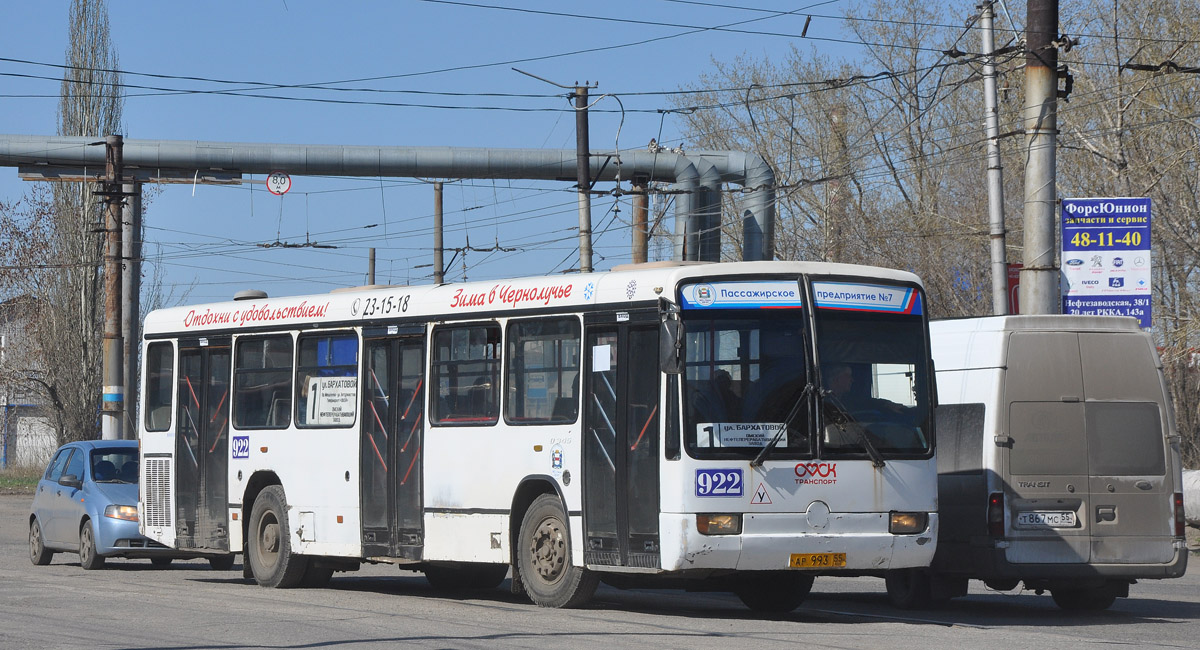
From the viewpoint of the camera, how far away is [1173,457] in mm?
13938

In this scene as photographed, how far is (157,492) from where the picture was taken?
62.1 ft

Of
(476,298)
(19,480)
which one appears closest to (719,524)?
(476,298)

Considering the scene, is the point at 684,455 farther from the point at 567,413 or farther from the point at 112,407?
the point at 112,407

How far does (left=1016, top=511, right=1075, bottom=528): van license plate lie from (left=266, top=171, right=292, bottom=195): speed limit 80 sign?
28.1 meters

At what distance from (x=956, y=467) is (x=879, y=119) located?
29.1m

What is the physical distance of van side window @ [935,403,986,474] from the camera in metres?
13.9

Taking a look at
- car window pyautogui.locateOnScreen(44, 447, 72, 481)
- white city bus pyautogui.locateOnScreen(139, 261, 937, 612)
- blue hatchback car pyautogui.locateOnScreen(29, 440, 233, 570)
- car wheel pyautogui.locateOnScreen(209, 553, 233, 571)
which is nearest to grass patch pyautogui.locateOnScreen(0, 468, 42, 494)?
car window pyautogui.locateOnScreen(44, 447, 72, 481)

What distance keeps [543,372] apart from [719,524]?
245cm

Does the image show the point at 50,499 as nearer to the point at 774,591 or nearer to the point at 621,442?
the point at 621,442

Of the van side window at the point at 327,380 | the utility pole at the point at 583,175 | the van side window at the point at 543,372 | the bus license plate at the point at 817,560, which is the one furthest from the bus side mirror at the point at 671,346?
the utility pole at the point at 583,175

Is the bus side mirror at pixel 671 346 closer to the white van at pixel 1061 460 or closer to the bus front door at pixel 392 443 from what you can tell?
the white van at pixel 1061 460

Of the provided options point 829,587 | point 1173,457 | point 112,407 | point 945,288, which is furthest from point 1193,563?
point 112,407

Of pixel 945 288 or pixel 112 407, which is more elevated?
pixel 945 288

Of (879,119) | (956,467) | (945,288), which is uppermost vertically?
(879,119)
